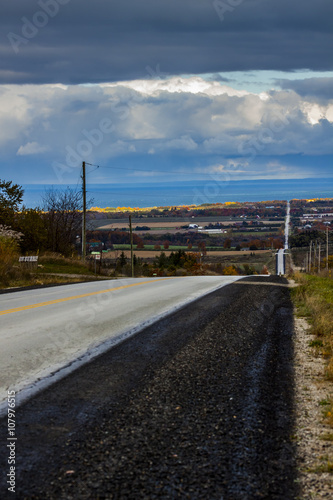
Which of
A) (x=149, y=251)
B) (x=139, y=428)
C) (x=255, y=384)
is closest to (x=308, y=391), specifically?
(x=255, y=384)

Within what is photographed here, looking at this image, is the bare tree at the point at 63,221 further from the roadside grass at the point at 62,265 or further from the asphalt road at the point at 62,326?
the asphalt road at the point at 62,326

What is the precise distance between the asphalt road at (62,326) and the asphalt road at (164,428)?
370 millimetres

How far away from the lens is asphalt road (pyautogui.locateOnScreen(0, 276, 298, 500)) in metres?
3.61

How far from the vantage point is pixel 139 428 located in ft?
15.0

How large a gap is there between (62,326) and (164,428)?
501 cm

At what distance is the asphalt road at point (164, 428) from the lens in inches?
142

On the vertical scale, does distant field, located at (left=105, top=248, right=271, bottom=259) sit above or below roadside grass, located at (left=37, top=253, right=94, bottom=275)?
above

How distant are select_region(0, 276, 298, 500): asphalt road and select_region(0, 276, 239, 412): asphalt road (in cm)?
37

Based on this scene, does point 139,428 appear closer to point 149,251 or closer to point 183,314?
point 183,314

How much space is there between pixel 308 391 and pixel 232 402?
3.43ft

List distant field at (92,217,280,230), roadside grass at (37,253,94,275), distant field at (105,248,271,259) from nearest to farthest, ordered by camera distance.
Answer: roadside grass at (37,253,94,275) < distant field at (92,217,280,230) < distant field at (105,248,271,259)

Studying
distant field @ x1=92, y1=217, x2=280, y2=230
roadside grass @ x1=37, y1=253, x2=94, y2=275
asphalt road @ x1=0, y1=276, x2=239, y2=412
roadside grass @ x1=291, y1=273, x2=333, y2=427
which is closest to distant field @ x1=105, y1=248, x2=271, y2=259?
distant field @ x1=92, y1=217, x2=280, y2=230

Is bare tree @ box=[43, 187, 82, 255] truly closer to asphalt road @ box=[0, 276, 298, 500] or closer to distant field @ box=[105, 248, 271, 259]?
distant field @ box=[105, 248, 271, 259]

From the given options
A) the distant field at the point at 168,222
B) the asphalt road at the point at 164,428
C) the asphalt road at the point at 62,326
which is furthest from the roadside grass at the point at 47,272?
the distant field at the point at 168,222
